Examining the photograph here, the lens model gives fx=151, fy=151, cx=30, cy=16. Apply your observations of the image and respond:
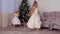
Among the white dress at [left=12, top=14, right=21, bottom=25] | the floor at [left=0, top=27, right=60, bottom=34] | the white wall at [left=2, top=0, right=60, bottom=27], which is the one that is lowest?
the floor at [left=0, top=27, right=60, bottom=34]

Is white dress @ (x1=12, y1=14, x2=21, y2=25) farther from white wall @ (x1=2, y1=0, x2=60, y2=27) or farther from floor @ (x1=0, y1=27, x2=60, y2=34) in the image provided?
white wall @ (x1=2, y1=0, x2=60, y2=27)

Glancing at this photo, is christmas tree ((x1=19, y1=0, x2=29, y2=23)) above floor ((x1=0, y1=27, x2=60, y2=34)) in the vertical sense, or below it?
above

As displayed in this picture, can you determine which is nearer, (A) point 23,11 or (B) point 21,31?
(B) point 21,31

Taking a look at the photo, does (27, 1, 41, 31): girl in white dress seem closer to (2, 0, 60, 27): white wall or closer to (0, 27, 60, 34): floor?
(0, 27, 60, 34): floor

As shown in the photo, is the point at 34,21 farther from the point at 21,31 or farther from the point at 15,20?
the point at 15,20

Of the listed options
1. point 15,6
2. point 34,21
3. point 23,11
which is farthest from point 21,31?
point 15,6

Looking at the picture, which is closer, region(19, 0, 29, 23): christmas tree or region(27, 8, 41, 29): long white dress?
region(27, 8, 41, 29): long white dress

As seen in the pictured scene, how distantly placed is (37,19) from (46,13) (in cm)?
70

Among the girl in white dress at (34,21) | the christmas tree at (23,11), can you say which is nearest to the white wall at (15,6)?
the christmas tree at (23,11)

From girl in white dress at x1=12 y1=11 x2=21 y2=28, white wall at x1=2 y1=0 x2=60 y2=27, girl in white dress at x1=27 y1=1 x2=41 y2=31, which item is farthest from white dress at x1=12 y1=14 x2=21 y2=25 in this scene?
girl in white dress at x1=27 y1=1 x2=41 y2=31

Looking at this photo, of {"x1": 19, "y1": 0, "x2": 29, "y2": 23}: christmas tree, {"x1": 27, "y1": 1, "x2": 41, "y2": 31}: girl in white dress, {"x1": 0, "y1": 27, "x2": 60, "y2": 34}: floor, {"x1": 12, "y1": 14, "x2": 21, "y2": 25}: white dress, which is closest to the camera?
{"x1": 0, "y1": 27, "x2": 60, "y2": 34}: floor

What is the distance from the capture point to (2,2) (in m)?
5.69

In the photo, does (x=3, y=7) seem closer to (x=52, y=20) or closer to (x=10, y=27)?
(x=10, y=27)

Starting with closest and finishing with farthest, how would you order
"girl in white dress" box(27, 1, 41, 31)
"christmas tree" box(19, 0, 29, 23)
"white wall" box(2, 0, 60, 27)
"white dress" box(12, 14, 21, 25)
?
"girl in white dress" box(27, 1, 41, 31)
"white dress" box(12, 14, 21, 25)
"white wall" box(2, 0, 60, 27)
"christmas tree" box(19, 0, 29, 23)
